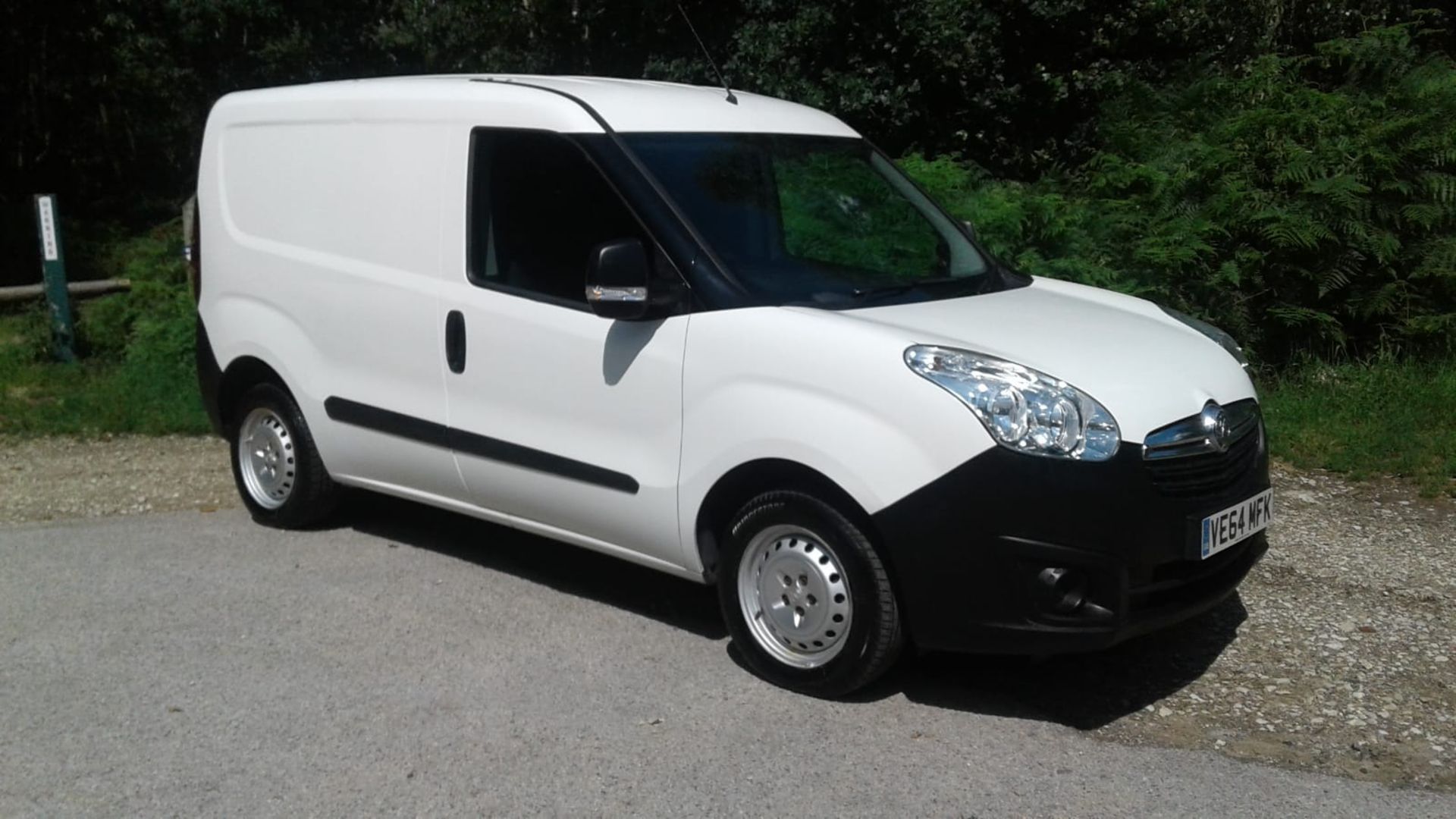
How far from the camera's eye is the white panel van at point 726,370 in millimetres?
4574

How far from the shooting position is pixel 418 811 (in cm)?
415

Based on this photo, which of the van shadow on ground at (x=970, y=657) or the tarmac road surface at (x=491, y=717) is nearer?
the tarmac road surface at (x=491, y=717)

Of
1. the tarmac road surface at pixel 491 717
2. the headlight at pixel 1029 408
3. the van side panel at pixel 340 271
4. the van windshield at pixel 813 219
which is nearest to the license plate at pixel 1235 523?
the headlight at pixel 1029 408

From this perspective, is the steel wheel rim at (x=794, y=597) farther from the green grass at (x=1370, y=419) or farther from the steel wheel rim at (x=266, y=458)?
the green grass at (x=1370, y=419)

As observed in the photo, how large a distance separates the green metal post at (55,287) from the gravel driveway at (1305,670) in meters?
8.02

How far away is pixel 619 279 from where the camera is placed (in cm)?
507

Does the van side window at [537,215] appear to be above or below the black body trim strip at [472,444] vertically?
above

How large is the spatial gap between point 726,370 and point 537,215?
114 cm

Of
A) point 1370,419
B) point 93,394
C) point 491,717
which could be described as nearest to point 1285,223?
point 1370,419

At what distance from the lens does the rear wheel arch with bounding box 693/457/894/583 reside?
15.6 ft

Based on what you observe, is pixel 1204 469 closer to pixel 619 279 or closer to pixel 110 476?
pixel 619 279

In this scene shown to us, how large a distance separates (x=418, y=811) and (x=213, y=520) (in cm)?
363

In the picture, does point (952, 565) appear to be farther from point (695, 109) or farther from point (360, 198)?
point (360, 198)

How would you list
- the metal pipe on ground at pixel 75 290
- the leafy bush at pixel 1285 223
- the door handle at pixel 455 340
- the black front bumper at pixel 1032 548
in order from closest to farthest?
the black front bumper at pixel 1032 548
the door handle at pixel 455 340
the leafy bush at pixel 1285 223
the metal pipe on ground at pixel 75 290
